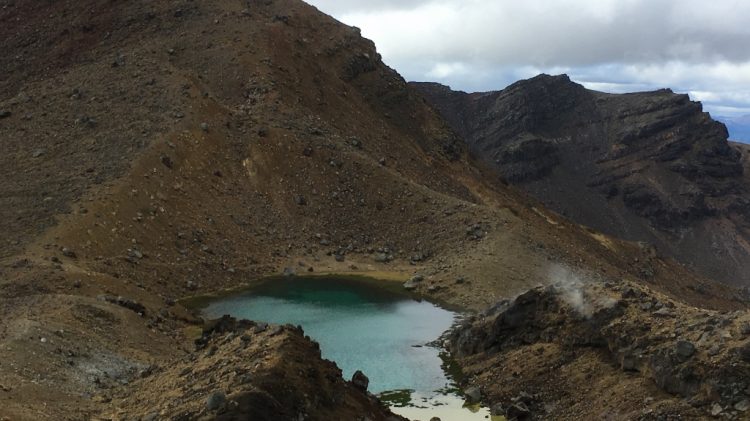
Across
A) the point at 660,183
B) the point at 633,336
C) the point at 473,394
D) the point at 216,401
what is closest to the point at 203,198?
the point at 473,394

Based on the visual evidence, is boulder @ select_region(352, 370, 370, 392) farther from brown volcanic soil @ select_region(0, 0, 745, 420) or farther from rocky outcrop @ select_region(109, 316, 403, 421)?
brown volcanic soil @ select_region(0, 0, 745, 420)

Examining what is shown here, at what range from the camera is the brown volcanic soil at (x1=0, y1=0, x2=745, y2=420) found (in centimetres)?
3888

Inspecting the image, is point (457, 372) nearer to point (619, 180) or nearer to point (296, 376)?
point (296, 376)

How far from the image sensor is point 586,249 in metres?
89.5

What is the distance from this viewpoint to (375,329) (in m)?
54.7

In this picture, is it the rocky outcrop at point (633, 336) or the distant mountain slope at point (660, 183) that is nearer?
the rocky outcrop at point (633, 336)

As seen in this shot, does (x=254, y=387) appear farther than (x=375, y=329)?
No

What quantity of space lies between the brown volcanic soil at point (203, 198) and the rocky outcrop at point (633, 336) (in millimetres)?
13099

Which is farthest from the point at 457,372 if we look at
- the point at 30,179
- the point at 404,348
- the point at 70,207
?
the point at 30,179

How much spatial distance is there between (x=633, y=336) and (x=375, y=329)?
21112 millimetres

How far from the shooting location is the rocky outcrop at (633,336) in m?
31.9

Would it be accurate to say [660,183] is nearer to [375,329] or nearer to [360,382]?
[375,329]

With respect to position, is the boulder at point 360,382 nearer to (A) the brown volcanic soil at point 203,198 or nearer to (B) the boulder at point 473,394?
(A) the brown volcanic soil at point 203,198

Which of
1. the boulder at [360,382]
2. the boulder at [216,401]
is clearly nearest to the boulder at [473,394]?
the boulder at [360,382]
